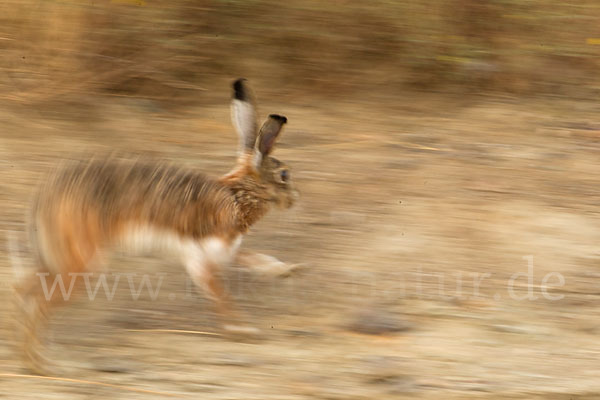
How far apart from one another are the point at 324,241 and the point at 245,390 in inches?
64.1

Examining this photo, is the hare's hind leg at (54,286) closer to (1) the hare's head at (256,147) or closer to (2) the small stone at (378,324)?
(1) the hare's head at (256,147)

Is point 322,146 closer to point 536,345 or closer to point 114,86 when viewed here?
point 114,86

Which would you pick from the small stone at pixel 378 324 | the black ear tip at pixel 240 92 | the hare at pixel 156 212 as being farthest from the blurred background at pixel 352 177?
the black ear tip at pixel 240 92

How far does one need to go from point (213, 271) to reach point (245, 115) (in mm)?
868

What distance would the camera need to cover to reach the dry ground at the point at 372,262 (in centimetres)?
423

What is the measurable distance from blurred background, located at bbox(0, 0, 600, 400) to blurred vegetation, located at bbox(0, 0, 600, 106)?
0.05ft

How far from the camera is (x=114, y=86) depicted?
7.10m

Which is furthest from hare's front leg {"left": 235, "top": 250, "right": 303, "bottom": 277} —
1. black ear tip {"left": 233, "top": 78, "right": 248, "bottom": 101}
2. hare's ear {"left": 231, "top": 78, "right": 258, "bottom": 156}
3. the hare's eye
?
black ear tip {"left": 233, "top": 78, "right": 248, "bottom": 101}

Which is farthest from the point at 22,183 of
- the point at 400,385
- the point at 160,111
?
the point at 400,385

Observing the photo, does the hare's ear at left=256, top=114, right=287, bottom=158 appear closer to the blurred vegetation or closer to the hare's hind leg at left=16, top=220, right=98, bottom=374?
the hare's hind leg at left=16, top=220, right=98, bottom=374

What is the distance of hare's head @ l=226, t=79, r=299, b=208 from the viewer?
4.87 meters

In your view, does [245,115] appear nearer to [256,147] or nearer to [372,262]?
[256,147]

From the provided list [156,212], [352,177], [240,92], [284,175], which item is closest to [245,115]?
[240,92]

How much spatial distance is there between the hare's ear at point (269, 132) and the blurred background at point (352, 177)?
0.81 m
